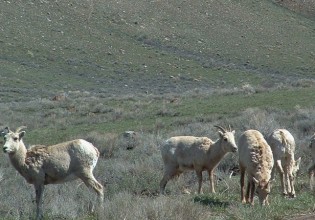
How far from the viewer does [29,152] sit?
13.5 m

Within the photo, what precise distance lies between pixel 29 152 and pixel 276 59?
201 ft

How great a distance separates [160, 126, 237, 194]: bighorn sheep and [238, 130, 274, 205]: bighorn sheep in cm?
153

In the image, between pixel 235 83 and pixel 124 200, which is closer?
pixel 124 200

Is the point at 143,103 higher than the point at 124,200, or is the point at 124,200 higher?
the point at 124,200

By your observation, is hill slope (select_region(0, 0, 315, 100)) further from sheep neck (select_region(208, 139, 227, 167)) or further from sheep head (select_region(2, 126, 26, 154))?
sheep head (select_region(2, 126, 26, 154))

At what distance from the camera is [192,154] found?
15.9m

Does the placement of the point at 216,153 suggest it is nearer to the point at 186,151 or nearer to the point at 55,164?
the point at 186,151

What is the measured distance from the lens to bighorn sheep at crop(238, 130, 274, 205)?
1222cm

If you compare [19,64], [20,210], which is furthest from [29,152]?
[19,64]

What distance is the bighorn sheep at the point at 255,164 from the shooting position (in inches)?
481

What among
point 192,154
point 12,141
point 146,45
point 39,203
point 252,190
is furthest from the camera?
point 146,45

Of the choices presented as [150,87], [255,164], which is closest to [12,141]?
[255,164]

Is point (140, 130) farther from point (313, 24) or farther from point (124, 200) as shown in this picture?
point (313, 24)

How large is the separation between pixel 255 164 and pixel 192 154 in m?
3.24
